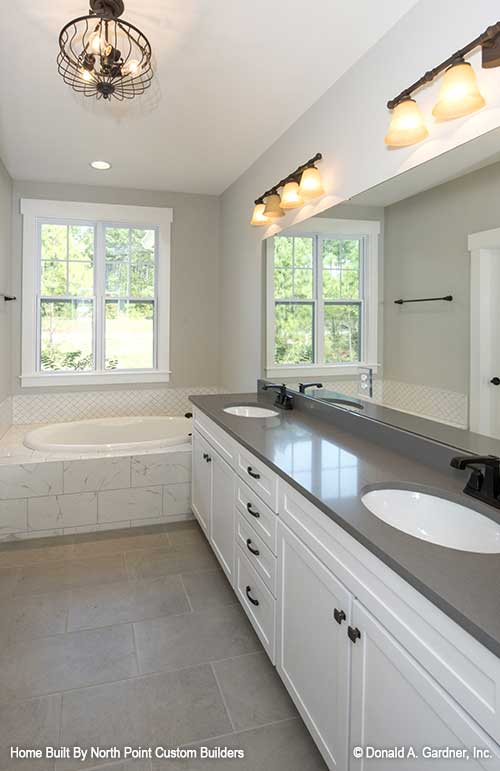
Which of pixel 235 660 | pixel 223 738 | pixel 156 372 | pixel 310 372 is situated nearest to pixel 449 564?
pixel 223 738

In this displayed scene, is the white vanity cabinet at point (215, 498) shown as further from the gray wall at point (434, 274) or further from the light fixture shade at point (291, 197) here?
the light fixture shade at point (291, 197)

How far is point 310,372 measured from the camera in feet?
9.63

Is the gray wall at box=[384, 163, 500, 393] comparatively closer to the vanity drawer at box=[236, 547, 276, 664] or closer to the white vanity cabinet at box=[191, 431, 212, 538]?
the vanity drawer at box=[236, 547, 276, 664]

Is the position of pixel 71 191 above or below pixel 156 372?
above

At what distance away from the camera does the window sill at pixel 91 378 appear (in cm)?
439

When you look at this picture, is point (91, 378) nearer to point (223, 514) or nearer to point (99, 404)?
point (99, 404)

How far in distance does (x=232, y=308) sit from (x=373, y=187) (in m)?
2.32

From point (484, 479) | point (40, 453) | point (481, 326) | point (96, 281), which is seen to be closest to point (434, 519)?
point (484, 479)

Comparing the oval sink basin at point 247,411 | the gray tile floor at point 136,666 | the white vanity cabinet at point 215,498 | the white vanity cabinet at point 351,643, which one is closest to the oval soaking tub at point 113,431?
the white vanity cabinet at point 215,498

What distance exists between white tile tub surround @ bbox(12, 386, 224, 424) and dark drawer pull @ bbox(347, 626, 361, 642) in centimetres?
363

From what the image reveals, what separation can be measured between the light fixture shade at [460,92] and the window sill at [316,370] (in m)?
1.06

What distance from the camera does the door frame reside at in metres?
1.60

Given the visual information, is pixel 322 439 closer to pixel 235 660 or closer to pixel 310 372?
pixel 310 372

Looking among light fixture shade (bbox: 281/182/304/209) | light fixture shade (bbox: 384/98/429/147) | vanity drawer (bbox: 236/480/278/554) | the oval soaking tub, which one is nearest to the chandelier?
light fixture shade (bbox: 384/98/429/147)
